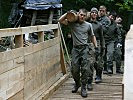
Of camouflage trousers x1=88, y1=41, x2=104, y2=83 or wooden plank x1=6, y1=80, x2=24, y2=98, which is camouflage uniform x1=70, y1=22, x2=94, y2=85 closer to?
camouflage trousers x1=88, y1=41, x2=104, y2=83

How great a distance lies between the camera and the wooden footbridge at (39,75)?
16.9ft

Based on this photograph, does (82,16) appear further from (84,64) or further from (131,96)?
(131,96)

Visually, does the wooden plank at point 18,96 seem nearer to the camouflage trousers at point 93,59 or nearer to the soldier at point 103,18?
the camouflage trousers at point 93,59

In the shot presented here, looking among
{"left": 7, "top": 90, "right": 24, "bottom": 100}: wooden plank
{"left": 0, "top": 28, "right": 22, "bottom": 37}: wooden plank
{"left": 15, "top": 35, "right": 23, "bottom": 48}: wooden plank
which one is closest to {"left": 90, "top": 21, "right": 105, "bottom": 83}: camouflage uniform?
{"left": 7, "top": 90, "right": 24, "bottom": 100}: wooden plank

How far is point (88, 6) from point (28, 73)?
477 inches

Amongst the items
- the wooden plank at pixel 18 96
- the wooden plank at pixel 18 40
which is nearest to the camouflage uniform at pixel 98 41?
the wooden plank at pixel 18 96

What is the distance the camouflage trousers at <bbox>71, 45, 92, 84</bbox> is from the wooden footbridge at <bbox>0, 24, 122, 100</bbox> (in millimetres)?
480

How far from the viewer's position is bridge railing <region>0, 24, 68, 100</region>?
507cm

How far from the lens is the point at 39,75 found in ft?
23.7

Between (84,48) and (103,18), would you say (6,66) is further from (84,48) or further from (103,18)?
(103,18)

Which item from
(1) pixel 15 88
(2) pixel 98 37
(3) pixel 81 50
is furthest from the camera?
(2) pixel 98 37

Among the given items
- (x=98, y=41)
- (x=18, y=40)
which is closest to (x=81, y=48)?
(x=98, y=41)

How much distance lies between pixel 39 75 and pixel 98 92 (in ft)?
5.47

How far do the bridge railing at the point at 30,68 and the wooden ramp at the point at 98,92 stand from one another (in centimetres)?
Result: 18
